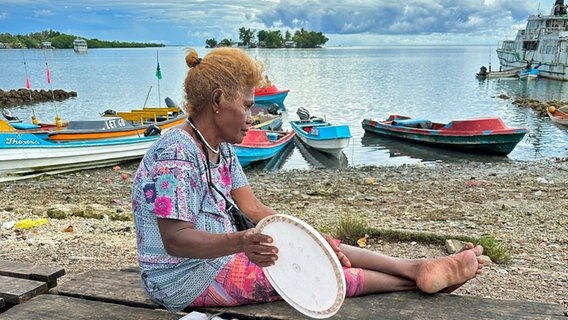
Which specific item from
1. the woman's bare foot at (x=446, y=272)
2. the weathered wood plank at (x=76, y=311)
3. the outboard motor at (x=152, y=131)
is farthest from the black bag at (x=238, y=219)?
the outboard motor at (x=152, y=131)

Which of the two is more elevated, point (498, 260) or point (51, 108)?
point (498, 260)

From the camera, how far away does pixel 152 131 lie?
14555 mm

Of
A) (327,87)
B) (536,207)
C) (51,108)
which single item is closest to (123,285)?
(536,207)

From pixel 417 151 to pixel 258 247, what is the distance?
16593 millimetres

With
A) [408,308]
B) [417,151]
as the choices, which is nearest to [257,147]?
[417,151]

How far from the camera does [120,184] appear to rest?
1164 centimetres

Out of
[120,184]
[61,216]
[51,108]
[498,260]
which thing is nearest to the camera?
[498,260]

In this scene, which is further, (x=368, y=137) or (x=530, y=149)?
(x=368, y=137)

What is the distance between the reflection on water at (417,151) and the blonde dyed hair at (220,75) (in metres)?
14.7

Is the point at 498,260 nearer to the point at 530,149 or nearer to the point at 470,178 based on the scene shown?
the point at 470,178

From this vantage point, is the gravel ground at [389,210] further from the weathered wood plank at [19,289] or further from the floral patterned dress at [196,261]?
the floral patterned dress at [196,261]

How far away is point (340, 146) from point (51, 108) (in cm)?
2521

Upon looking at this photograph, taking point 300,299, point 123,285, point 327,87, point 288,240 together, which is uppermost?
point 288,240

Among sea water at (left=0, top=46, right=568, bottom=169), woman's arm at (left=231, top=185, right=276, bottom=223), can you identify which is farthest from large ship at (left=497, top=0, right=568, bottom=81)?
woman's arm at (left=231, top=185, right=276, bottom=223)
